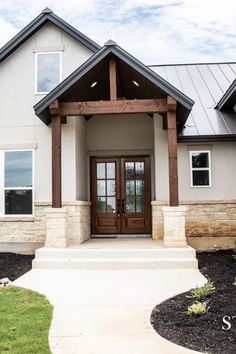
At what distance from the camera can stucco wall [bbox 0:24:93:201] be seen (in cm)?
1169

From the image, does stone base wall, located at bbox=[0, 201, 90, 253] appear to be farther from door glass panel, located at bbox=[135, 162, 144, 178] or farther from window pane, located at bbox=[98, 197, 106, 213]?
door glass panel, located at bbox=[135, 162, 144, 178]

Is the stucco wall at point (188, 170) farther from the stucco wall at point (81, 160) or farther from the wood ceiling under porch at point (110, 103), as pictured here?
the stucco wall at point (81, 160)

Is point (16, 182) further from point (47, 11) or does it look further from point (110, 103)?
point (47, 11)

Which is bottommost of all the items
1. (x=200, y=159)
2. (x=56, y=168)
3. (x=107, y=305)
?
(x=107, y=305)

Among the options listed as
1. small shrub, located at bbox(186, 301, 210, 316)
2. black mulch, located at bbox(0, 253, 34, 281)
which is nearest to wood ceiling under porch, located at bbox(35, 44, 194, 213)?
black mulch, located at bbox(0, 253, 34, 281)

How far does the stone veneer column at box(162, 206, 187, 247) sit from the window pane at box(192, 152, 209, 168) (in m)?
2.65

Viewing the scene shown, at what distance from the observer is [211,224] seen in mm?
11570

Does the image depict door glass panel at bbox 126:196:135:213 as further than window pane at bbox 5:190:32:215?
Yes

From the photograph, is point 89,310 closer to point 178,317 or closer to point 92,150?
point 178,317

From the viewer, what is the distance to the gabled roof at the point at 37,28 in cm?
1181

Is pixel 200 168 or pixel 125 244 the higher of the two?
pixel 200 168

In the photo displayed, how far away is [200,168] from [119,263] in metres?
4.36

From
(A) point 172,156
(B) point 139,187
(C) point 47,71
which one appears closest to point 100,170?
(B) point 139,187

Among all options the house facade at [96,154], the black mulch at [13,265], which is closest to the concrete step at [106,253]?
the black mulch at [13,265]
